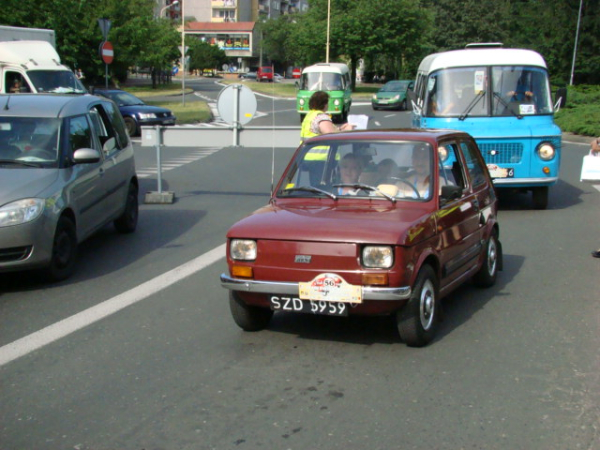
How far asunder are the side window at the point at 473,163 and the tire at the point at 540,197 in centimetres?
509

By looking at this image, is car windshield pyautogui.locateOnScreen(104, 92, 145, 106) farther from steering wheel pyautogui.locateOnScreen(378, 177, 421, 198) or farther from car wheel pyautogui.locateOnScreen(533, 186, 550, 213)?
steering wheel pyautogui.locateOnScreen(378, 177, 421, 198)

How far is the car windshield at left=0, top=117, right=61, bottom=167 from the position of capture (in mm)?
8414

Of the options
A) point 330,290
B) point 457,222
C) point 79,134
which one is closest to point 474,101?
point 79,134

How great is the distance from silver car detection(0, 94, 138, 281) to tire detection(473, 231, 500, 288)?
13.5ft

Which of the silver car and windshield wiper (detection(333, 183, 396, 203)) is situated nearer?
windshield wiper (detection(333, 183, 396, 203))

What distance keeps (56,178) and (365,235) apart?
4.11 m

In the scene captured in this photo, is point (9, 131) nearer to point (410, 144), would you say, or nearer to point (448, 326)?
point (410, 144)

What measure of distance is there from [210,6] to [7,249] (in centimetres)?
14220

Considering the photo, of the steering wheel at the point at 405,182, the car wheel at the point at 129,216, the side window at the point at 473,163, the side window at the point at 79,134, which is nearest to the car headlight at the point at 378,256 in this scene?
the steering wheel at the point at 405,182

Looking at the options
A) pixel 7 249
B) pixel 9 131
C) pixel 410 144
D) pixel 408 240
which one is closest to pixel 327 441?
pixel 408 240

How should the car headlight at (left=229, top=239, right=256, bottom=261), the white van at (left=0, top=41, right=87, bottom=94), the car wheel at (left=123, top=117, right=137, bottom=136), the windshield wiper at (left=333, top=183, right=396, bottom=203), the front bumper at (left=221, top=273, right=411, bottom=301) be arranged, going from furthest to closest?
the car wheel at (left=123, top=117, right=137, bottom=136) < the white van at (left=0, top=41, right=87, bottom=94) < the windshield wiper at (left=333, top=183, right=396, bottom=203) < the car headlight at (left=229, top=239, right=256, bottom=261) < the front bumper at (left=221, top=273, right=411, bottom=301)

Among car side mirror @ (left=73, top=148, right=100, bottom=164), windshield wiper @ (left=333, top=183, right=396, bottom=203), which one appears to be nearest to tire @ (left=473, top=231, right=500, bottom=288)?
windshield wiper @ (left=333, top=183, right=396, bottom=203)

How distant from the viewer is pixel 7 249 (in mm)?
7406

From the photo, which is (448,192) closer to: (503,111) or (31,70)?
(503,111)
